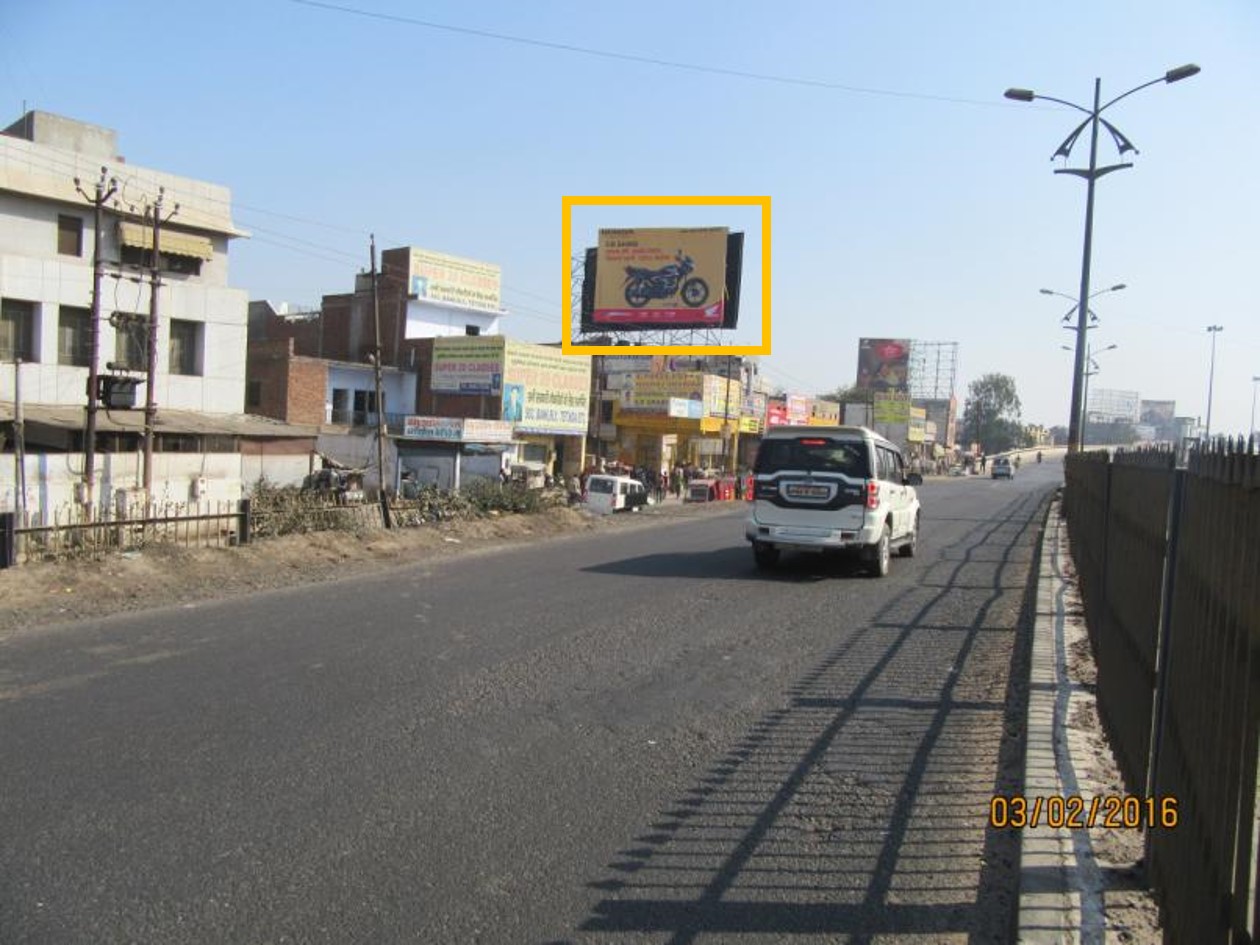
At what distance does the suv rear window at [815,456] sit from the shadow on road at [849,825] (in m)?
5.55

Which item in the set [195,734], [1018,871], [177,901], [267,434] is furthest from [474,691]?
[267,434]

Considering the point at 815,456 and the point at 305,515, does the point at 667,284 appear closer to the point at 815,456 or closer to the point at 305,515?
the point at 305,515

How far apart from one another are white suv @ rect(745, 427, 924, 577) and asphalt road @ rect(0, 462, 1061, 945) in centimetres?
334

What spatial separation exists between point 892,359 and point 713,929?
104m

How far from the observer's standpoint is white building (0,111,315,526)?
84.3ft

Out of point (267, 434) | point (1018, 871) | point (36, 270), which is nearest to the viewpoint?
point (1018, 871)

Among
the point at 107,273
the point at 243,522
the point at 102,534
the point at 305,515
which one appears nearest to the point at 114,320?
the point at 107,273

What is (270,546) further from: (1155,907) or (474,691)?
(1155,907)

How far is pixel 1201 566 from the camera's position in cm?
334

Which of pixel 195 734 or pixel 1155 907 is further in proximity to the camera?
pixel 195 734

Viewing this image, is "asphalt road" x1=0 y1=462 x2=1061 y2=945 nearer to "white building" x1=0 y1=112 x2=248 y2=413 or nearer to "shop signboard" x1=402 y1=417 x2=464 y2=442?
"white building" x1=0 y1=112 x2=248 y2=413

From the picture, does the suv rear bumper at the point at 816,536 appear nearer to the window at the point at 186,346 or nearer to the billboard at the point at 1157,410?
the window at the point at 186,346

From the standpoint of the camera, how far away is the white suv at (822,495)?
44.5ft

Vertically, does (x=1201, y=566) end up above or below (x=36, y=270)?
below
